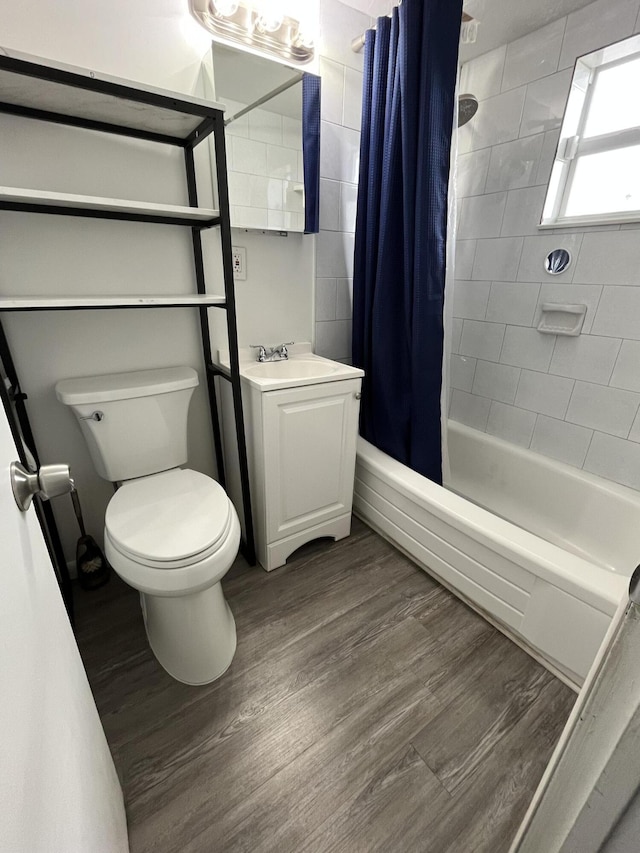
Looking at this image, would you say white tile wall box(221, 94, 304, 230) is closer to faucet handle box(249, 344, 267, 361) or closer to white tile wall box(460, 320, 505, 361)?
faucet handle box(249, 344, 267, 361)

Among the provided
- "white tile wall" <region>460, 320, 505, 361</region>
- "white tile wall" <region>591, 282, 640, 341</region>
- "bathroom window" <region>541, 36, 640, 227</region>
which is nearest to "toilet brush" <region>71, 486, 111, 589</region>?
"white tile wall" <region>460, 320, 505, 361</region>

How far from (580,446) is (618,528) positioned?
1.18 ft

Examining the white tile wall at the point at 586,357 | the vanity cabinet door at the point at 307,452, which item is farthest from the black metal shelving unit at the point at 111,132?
the white tile wall at the point at 586,357

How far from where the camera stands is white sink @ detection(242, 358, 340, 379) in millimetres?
1674

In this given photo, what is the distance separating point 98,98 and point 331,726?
189 centimetres

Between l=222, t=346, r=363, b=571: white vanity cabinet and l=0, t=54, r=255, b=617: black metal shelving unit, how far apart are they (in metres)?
0.09

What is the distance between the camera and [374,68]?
149 centimetres

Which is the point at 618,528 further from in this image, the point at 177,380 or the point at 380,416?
the point at 177,380

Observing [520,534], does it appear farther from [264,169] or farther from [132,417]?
[264,169]

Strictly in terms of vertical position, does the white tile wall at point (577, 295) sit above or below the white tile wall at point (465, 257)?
below

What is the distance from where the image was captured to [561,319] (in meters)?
1.68

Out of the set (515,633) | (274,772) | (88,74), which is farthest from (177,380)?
(515,633)

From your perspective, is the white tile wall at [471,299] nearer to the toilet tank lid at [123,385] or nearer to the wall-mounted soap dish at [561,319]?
the wall-mounted soap dish at [561,319]

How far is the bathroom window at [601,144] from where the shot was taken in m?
1.41
